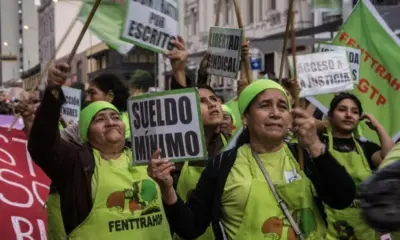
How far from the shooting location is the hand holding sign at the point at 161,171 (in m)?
3.60

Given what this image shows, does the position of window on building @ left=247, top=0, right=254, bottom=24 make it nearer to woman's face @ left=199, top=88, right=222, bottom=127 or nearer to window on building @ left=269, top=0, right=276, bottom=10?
window on building @ left=269, top=0, right=276, bottom=10

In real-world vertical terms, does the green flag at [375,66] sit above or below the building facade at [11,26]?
below

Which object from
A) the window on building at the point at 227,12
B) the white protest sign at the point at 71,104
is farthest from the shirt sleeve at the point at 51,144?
the window on building at the point at 227,12

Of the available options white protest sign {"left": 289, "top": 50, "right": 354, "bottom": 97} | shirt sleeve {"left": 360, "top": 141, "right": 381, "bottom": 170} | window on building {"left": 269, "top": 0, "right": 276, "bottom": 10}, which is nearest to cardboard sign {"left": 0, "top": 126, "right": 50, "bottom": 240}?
shirt sleeve {"left": 360, "top": 141, "right": 381, "bottom": 170}

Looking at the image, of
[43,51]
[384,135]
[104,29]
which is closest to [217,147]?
[384,135]

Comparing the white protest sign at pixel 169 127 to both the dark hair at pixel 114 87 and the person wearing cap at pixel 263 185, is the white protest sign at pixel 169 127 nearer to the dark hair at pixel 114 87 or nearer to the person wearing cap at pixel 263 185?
the person wearing cap at pixel 263 185

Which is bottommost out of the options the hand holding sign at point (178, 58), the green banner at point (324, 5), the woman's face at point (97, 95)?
the woman's face at point (97, 95)

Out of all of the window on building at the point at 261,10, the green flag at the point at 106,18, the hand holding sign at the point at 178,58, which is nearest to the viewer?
the hand holding sign at the point at 178,58

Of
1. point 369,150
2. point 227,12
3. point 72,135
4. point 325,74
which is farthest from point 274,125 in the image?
point 227,12

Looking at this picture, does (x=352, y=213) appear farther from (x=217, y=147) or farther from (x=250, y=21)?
(x=250, y=21)

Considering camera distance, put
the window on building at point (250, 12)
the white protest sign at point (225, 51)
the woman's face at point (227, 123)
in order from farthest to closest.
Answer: the window on building at point (250, 12) → the woman's face at point (227, 123) → the white protest sign at point (225, 51)

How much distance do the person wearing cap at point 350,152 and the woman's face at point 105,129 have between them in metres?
1.30

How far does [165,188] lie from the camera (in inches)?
142

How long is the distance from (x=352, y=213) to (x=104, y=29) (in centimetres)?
322
